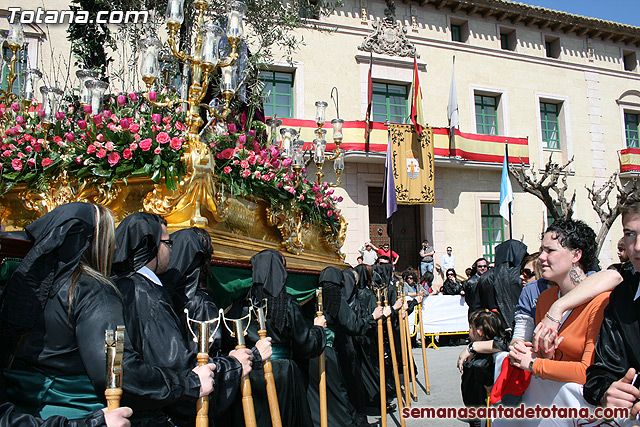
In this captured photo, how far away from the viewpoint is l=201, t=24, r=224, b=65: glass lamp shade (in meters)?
3.62

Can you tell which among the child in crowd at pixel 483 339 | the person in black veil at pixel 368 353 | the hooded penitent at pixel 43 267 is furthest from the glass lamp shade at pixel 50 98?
the child in crowd at pixel 483 339

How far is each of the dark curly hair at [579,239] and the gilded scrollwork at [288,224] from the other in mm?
2611

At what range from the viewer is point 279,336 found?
3764 millimetres

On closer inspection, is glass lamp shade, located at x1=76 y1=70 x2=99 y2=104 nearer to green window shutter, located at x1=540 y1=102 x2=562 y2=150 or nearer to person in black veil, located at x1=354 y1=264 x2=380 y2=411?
person in black veil, located at x1=354 y1=264 x2=380 y2=411

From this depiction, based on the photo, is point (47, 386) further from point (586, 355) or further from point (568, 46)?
point (568, 46)

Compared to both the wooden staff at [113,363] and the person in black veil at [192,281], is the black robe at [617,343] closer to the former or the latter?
the person in black veil at [192,281]

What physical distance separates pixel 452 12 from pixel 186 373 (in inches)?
770

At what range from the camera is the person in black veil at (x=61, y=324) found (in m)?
1.78

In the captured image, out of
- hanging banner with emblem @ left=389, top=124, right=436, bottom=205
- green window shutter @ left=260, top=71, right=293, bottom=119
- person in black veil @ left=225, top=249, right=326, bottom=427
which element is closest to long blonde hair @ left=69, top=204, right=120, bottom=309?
person in black veil @ left=225, top=249, right=326, bottom=427

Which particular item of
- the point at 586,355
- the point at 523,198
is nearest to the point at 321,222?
the point at 586,355

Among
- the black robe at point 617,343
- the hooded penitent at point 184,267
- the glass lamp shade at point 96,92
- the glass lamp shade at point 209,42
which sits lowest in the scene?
the black robe at point 617,343

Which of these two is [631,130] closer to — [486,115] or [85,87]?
[486,115]

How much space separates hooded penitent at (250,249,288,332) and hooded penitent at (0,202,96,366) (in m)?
1.76

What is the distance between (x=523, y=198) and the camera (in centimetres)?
1906
